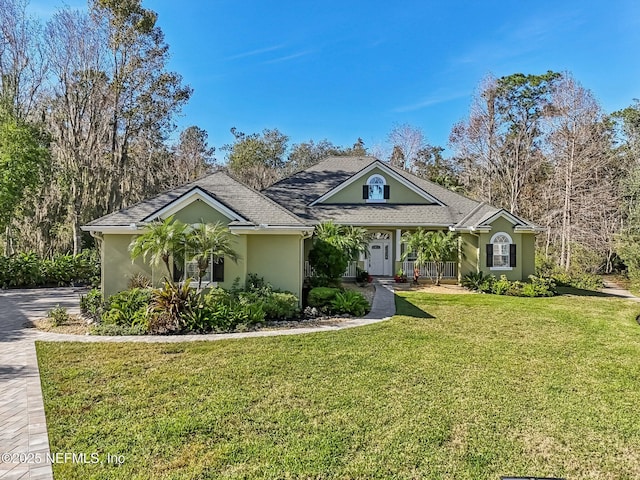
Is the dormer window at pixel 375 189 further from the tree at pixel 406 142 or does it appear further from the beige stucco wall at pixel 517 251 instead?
the tree at pixel 406 142

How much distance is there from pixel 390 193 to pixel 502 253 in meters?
6.92

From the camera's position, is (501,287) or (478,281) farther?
(478,281)

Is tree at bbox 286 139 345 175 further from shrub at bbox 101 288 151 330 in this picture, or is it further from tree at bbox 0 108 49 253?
shrub at bbox 101 288 151 330

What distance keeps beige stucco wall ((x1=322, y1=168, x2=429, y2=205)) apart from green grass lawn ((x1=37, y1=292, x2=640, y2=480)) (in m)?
13.3

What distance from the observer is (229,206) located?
12.3m

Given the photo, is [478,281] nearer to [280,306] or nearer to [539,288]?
[539,288]

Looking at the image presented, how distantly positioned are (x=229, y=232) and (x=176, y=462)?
8.39 metres

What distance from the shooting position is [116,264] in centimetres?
1222

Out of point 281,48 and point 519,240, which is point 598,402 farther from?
point 281,48

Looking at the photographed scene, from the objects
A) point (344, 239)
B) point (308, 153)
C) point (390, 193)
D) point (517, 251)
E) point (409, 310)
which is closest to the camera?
point (409, 310)

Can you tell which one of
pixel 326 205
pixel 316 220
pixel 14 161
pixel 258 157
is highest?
pixel 258 157

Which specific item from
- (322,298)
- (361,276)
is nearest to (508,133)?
(361,276)

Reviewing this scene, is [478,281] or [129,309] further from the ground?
[478,281]

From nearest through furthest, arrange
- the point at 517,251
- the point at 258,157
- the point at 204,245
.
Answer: the point at 204,245 < the point at 517,251 < the point at 258,157
